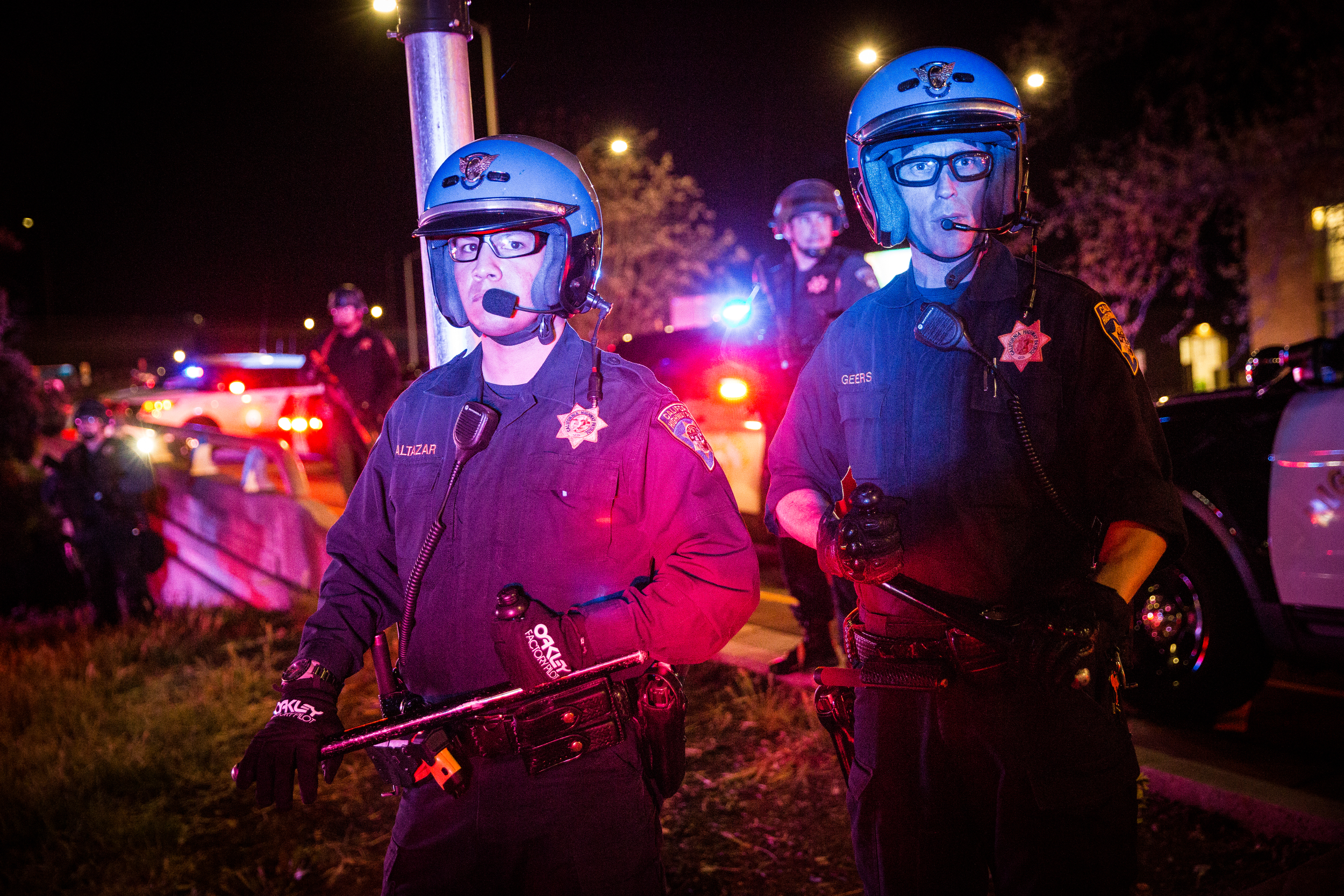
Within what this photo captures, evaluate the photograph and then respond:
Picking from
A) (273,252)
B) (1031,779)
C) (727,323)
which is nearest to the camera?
(1031,779)

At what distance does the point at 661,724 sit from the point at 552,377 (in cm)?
81

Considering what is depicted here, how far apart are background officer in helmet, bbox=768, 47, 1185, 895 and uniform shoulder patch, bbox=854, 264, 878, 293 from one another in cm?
245

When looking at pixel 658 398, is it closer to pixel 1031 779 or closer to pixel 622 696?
pixel 622 696

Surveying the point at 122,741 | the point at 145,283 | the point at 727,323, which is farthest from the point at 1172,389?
the point at 145,283

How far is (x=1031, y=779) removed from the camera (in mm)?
1968

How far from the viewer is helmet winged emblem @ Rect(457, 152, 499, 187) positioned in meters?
2.44

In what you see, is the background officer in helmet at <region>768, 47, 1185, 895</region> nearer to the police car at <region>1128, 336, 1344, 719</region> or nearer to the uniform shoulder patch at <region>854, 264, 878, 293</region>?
the police car at <region>1128, 336, 1344, 719</region>

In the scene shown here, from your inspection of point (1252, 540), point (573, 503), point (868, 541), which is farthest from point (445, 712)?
point (1252, 540)

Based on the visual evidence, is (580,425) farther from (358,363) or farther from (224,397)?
(224,397)

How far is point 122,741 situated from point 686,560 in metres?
4.85


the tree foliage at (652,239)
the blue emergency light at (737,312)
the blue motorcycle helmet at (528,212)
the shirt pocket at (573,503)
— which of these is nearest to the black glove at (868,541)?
the shirt pocket at (573,503)

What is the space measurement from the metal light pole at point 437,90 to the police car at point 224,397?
15430mm

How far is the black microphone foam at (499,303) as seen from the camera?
231 centimetres

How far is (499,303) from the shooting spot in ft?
7.57
